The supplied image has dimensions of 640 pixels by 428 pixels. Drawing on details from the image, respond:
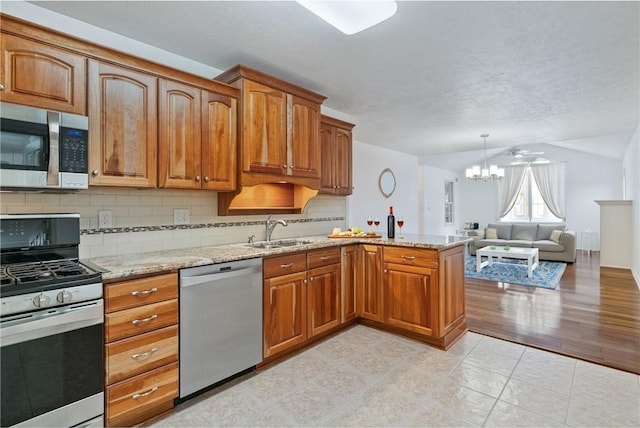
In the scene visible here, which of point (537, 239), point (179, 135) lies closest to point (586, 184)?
point (537, 239)

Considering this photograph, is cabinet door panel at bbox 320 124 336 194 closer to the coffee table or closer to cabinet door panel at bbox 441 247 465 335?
cabinet door panel at bbox 441 247 465 335

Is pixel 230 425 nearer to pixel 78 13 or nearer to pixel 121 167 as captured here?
pixel 121 167

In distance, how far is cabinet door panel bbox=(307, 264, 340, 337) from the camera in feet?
9.25

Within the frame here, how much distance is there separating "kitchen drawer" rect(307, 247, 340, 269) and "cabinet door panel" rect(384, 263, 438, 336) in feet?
1.65

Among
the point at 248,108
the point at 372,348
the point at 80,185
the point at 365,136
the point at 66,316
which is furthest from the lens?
the point at 365,136

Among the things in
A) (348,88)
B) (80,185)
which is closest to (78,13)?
(80,185)

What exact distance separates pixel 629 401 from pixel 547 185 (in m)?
8.45

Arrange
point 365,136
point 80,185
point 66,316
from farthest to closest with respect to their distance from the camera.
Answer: point 365,136 < point 80,185 < point 66,316

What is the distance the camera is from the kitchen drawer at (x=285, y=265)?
2.46 meters

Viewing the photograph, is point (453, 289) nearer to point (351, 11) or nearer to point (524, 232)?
point (351, 11)

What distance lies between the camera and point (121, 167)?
201 centimetres

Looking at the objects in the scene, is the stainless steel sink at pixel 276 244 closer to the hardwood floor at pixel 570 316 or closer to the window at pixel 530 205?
the hardwood floor at pixel 570 316

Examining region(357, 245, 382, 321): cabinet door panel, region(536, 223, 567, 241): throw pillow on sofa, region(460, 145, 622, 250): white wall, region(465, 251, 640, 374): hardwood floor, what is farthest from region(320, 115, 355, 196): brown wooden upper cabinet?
region(460, 145, 622, 250): white wall

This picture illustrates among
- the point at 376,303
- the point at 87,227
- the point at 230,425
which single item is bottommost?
the point at 230,425
